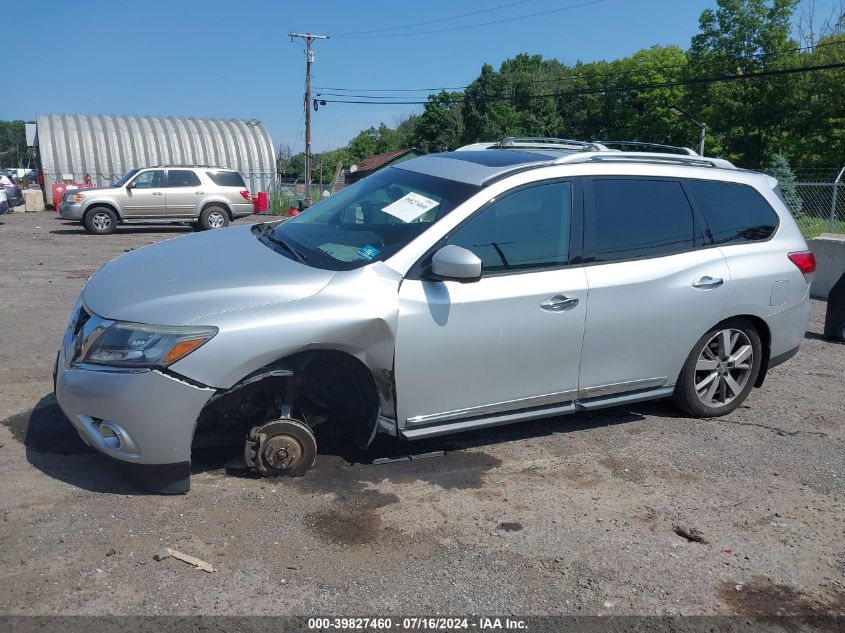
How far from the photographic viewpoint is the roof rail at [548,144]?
5535 millimetres

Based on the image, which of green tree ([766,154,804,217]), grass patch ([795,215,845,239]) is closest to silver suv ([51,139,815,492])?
grass patch ([795,215,845,239])

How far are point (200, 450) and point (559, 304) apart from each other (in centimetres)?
232

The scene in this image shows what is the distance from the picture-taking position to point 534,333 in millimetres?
4520

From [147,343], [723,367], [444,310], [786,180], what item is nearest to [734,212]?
[723,367]

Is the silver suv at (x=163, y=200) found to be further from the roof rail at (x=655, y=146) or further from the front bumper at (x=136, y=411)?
the front bumper at (x=136, y=411)

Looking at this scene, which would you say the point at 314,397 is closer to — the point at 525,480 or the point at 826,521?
the point at 525,480

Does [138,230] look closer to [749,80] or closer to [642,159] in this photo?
[642,159]

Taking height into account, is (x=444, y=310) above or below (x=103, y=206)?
above

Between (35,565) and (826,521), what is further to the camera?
(826,521)

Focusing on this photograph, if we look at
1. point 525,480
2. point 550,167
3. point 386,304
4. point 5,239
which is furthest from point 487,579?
point 5,239

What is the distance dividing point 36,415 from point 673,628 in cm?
408

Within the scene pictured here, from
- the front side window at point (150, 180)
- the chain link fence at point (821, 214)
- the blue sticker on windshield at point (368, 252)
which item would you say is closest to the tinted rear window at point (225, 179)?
the front side window at point (150, 180)

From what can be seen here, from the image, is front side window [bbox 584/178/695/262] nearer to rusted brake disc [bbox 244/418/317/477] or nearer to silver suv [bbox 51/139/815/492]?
silver suv [bbox 51/139/815/492]

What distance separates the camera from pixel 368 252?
439cm
